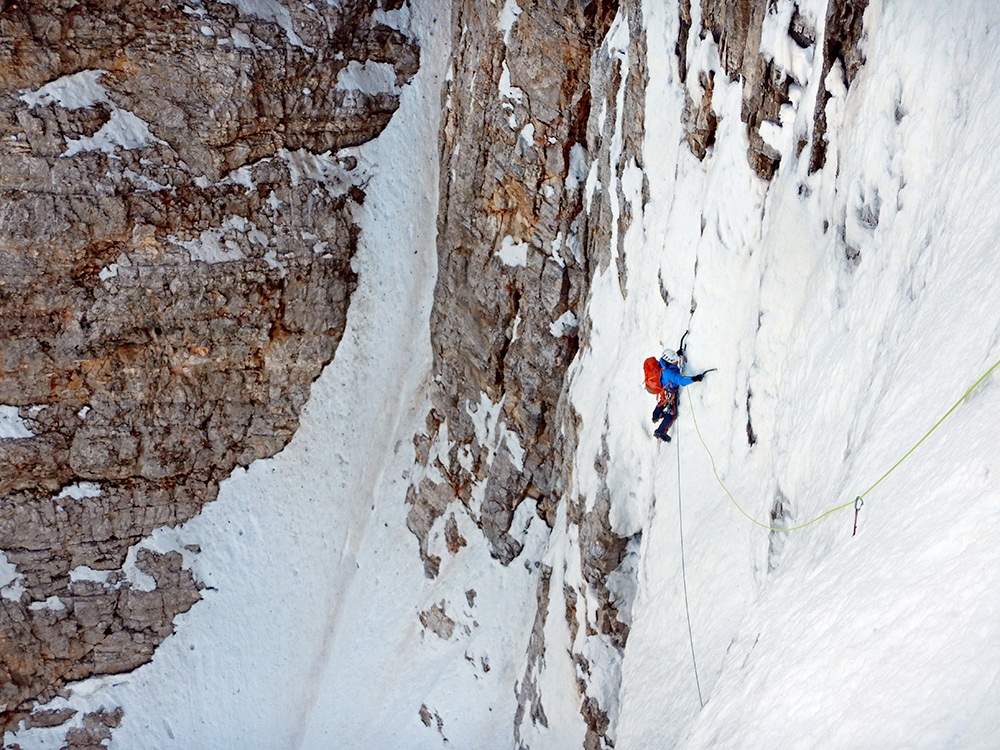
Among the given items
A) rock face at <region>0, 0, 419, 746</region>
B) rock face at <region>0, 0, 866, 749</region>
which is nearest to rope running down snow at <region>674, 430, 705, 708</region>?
rock face at <region>0, 0, 866, 749</region>

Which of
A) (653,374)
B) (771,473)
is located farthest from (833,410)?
(653,374)

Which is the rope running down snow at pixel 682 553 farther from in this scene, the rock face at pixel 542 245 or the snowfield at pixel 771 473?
the rock face at pixel 542 245

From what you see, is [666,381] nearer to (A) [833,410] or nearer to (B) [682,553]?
(B) [682,553]

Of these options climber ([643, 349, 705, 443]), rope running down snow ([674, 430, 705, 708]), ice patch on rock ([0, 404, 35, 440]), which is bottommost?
ice patch on rock ([0, 404, 35, 440])

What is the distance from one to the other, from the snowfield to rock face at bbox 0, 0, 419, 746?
1.22 meters

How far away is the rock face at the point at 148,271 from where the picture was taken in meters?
16.7

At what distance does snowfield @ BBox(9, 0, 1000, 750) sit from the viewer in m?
4.58

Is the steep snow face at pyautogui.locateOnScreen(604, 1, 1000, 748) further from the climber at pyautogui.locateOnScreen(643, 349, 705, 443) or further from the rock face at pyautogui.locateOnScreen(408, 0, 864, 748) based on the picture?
the rock face at pyautogui.locateOnScreen(408, 0, 864, 748)

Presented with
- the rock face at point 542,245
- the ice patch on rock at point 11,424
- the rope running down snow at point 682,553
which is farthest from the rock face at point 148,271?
the rope running down snow at point 682,553

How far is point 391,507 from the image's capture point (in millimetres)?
19547

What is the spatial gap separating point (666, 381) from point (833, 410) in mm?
3029

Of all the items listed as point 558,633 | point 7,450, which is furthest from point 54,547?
point 558,633

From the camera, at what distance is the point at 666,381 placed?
375 inches

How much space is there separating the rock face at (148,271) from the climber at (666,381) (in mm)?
10868
